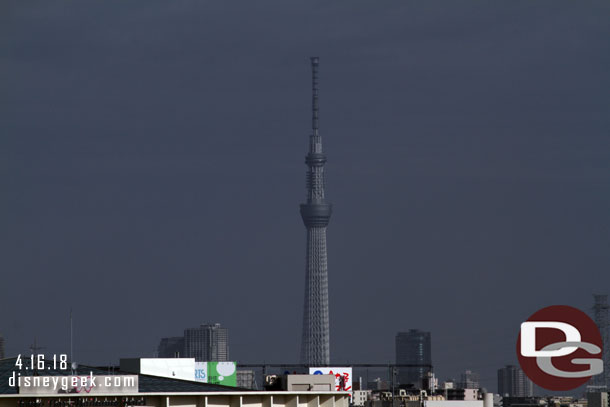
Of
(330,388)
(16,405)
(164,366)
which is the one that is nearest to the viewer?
(16,405)

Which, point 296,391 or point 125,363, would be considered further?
point 125,363

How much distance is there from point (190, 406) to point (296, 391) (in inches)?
323

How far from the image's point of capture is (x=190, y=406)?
83188mm

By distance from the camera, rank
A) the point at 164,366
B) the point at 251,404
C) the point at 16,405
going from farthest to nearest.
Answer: the point at 164,366
the point at 251,404
the point at 16,405

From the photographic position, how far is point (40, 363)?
315ft

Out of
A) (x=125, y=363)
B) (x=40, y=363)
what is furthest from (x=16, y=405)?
(x=125, y=363)

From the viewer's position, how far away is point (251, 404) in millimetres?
85375

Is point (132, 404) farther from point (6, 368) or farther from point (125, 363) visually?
point (125, 363)

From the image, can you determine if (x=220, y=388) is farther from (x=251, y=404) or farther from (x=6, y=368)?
(x=6, y=368)

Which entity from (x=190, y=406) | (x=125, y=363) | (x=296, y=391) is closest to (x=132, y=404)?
(x=190, y=406)

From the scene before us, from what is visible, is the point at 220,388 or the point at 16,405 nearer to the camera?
the point at 16,405

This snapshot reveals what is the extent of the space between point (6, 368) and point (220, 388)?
51.4 ft

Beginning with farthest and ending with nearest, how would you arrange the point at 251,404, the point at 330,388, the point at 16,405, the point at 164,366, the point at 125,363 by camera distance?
the point at 164,366, the point at 125,363, the point at 330,388, the point at 251,404, the point at 16,405

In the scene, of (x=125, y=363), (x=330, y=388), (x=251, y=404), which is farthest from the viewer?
(x=125, y=363)
